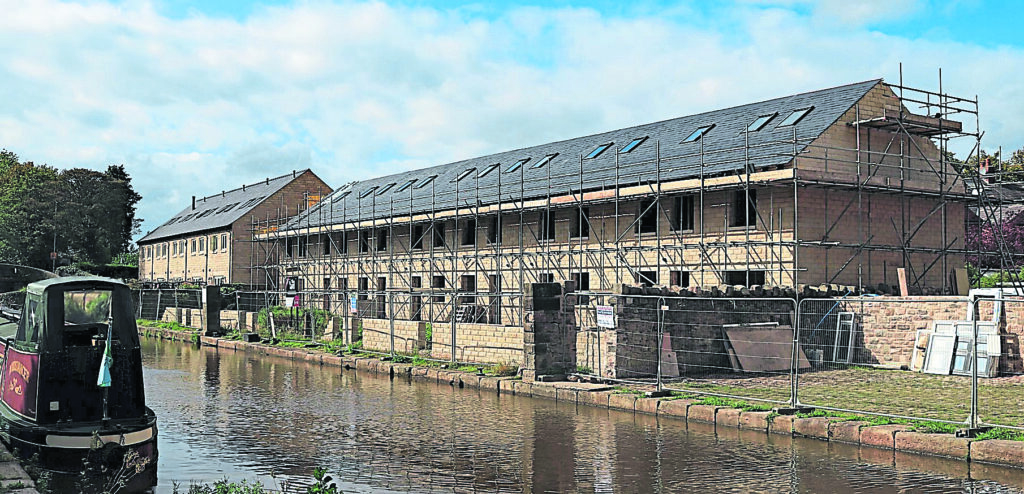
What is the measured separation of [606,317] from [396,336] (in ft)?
29.1

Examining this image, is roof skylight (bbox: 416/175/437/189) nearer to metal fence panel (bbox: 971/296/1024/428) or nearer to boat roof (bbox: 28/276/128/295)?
metal fence panel (bbox: 971/296/1024/428)

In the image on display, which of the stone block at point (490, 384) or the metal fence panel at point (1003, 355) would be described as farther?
the stone block at point (490, 384)

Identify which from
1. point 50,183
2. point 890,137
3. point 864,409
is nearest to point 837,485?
point 864,409

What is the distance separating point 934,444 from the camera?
10.6 m

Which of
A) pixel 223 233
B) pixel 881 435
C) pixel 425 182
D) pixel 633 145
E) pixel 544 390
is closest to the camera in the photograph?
pixel 881 435

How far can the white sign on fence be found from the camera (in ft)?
54.4

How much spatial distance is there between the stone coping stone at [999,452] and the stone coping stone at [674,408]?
4333mm

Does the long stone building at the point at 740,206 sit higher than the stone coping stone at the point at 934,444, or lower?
higher

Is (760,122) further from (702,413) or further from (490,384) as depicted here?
(702,413)

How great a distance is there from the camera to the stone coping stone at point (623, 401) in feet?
47.6

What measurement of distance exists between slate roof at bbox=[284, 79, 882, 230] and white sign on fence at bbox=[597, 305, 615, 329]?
6782 mm

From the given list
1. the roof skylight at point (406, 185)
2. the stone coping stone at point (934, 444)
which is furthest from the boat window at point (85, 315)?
the roof skylight at point (406, 185)

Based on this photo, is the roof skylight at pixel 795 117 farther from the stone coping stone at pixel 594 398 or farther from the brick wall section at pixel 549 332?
the stone coping stone at pixel 594 398

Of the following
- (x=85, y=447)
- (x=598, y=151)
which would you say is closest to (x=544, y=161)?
(x=598, y=151)
